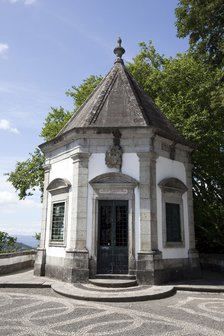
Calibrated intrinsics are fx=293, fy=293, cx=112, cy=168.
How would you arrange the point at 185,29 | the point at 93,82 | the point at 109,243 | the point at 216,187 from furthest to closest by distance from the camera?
the point at 93,82
the point at 216,187
the point at 185,29
the point at 109,243

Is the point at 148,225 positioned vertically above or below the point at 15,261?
above

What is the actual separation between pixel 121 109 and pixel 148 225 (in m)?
5.30

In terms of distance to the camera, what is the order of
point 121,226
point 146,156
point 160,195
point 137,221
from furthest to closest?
1. point 160,195
2. point 146,156
3. point 121,226
4. point 137,221

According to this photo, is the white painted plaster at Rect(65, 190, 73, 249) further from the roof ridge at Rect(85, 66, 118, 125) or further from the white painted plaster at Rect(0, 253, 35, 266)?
the white painted plaster at Rect(0, 253, 35, 266)

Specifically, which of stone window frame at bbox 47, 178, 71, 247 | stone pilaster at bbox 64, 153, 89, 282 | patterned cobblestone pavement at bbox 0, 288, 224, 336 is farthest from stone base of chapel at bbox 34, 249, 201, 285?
patterned cobblestone pavement at bbox 0, 288, 224, 336

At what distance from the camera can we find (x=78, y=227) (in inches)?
442

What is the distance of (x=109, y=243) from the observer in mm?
11281

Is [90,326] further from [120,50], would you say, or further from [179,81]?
[179,81]

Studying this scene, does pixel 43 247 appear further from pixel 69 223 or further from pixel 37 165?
pixel 37 165

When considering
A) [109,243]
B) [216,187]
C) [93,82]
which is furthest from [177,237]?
[93,82]

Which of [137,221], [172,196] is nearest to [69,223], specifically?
[137,221]

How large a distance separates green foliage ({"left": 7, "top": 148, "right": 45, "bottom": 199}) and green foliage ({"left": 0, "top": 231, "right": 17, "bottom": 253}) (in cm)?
372

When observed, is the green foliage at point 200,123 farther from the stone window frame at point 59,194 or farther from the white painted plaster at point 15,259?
the white painted plaster at point 15,259

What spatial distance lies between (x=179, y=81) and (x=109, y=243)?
38.6 feet
